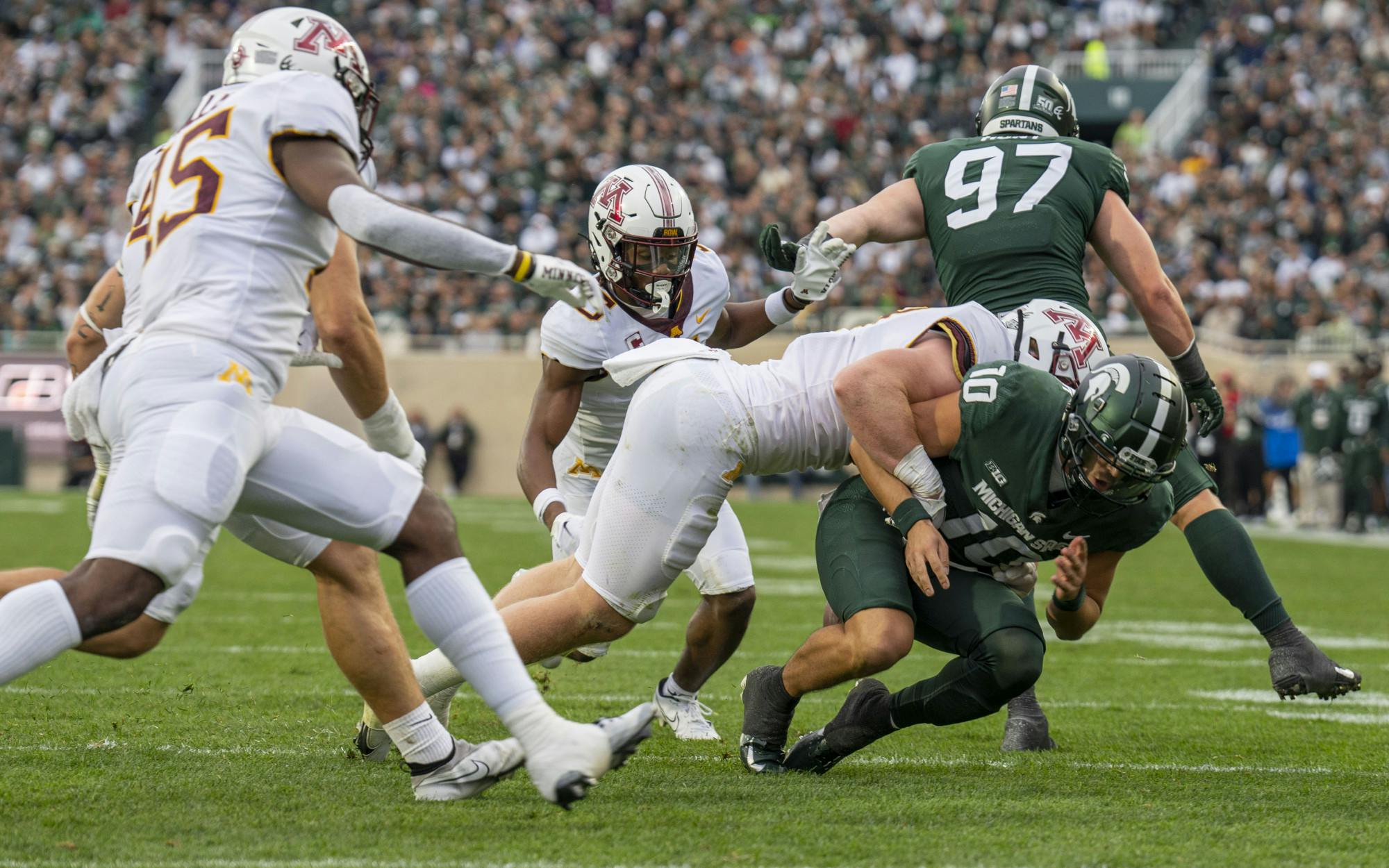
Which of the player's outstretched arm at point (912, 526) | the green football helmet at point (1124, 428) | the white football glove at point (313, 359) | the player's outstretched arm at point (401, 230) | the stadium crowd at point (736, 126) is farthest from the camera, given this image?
the stadium crowd at point (736, 126)

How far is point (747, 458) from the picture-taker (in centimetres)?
412

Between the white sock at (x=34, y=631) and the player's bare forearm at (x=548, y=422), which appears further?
the player's bare forearm at (x=548, y=422)

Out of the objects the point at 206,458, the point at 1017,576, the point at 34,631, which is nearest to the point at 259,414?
the point at 206,458

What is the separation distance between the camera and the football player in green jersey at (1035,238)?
446 centimetres

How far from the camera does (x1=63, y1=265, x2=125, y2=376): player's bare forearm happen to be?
4523mm

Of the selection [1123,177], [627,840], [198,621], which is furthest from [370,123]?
[198,621]

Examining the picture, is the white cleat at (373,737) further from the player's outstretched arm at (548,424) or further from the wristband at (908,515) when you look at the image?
the wristband at (908,515)

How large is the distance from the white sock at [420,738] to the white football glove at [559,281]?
40.3 inches

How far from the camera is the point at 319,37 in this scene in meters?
3.67

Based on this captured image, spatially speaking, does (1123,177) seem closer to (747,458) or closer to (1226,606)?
(747,458)

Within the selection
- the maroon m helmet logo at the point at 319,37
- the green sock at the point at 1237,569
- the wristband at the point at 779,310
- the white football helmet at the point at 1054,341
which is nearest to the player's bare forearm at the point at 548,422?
the wristband at the point at 779,310

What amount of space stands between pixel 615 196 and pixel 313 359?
1310mm

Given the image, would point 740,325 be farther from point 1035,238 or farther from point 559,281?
point 559,281

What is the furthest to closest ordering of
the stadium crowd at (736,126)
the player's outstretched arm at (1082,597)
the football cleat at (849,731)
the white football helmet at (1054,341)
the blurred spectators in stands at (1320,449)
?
the stadium crowd at (736,126)
the blurred spectators in stands at (1320,449)
the white football helmet at (1054,341)
the football cleat at (849,731)
the player's outstretched arm at (1082,597)
